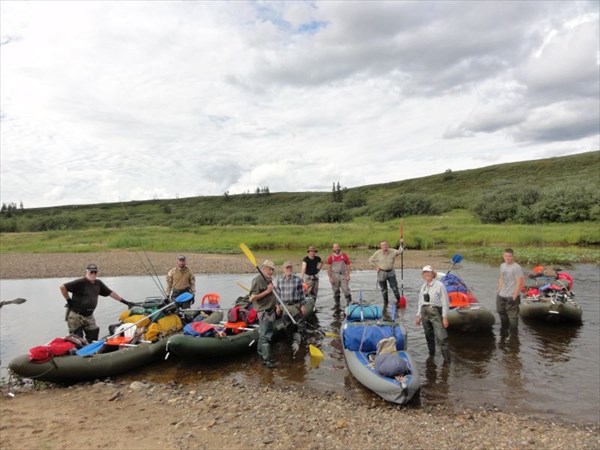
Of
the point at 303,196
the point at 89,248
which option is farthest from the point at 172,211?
the point at 89,248

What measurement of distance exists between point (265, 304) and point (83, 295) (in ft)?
12.9

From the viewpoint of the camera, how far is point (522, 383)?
809 cm

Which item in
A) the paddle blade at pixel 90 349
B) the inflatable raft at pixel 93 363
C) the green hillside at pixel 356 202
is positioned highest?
the green hillside at pixel 356 202

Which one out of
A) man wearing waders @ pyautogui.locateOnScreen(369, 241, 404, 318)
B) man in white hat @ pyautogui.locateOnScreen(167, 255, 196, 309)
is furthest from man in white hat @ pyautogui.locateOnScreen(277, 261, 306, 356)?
man wearing waders @ pyautogui.locateOnScreen(369, 241, 404, 318)

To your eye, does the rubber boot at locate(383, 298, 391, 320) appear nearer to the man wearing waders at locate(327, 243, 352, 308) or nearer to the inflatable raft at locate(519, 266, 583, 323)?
the man wearing waders at locate(327, 243, 352, 308)

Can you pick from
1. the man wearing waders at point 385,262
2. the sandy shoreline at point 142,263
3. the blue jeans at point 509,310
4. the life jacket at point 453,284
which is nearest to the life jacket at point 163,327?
the man wearing waders at point 385,262

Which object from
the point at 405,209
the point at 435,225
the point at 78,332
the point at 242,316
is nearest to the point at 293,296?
the point at 242,316

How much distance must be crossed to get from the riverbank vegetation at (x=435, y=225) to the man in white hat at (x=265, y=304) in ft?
11.3

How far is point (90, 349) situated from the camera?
860 cm

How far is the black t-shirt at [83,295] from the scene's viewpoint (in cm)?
909

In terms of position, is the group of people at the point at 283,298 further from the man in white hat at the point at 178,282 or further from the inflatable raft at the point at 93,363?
the inflatable raft at the point at 93,363

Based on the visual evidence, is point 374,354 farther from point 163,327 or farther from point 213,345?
point 163,327

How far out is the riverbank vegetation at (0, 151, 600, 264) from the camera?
108 ft

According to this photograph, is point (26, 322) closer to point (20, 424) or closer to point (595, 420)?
point (20, 424)
